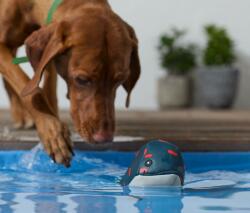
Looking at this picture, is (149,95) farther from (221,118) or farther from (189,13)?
(221,118)

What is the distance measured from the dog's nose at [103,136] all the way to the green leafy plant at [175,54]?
12.2ft

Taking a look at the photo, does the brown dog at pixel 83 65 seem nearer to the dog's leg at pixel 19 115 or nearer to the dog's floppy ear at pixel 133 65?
the dog's floppy ear at pixel 133 65

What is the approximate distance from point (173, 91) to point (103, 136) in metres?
3.78

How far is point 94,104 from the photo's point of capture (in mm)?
2500

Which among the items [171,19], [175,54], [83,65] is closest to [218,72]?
[175,54]

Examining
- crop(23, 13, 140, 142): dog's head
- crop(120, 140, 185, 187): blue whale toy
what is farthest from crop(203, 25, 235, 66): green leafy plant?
crop(120, 140, 185, 187): blue whale toy

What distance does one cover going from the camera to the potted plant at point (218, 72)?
19.9 feet

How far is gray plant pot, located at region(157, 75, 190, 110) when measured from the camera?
20.3ft

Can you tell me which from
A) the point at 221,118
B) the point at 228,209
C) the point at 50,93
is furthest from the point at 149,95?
the point at 228,209

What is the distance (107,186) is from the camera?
2.44 meters

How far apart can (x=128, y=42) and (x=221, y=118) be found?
2497 mm

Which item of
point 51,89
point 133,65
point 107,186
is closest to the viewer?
point 107,186

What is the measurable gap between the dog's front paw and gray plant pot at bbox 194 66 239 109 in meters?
3.52

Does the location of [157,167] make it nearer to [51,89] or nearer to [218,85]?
[51,89]
